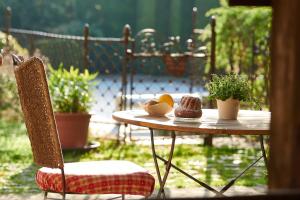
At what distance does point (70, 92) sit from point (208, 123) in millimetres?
3877

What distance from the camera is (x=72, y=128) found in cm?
796

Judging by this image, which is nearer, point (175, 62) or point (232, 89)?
point (232, 89)

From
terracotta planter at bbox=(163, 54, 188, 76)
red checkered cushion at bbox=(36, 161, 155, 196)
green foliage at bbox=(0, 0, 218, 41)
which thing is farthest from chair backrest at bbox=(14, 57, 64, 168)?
green foliage at bbox=(0, 0, 218, 41)

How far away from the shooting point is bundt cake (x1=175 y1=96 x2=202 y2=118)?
4.31 meters

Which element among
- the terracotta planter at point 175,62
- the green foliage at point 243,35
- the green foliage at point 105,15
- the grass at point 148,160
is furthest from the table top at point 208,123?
the green foliage at point 105,15

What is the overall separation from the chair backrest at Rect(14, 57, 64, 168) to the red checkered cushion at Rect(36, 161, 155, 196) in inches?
4.0

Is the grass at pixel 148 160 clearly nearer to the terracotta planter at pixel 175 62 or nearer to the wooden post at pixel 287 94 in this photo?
the terracotta planter at pixel 175 62

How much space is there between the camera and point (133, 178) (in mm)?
4051

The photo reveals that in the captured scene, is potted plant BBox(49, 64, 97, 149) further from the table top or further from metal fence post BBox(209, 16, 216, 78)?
the table top

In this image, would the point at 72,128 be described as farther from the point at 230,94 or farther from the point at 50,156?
the point at 50,156

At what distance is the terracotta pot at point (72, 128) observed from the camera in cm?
794

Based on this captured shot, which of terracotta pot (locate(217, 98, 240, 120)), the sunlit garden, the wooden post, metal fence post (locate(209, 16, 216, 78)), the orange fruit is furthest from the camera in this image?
metal fence post (locate(209, 16, 216, 78))

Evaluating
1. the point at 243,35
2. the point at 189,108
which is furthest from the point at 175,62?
the point at 189,108

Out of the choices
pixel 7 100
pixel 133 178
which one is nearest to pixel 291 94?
pixel 133 178
